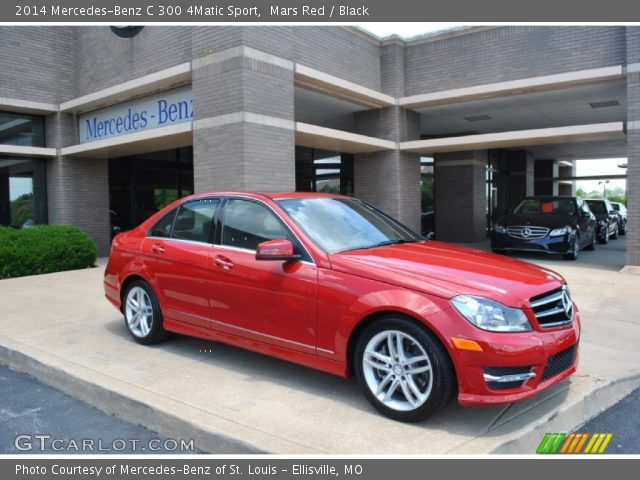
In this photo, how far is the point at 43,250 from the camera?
11.5 m

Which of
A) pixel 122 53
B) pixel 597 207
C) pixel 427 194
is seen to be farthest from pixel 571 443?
pixel 597 207

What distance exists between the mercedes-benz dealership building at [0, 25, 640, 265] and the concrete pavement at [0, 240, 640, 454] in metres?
5.10

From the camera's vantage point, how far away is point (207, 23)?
35.1 feet

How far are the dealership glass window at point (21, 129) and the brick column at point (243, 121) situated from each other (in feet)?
19.2

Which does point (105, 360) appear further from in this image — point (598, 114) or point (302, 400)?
point (598, 114)

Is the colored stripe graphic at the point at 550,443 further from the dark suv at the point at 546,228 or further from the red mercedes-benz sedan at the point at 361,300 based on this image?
the dark suv at the point at 546,228

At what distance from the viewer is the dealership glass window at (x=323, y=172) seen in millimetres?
17344

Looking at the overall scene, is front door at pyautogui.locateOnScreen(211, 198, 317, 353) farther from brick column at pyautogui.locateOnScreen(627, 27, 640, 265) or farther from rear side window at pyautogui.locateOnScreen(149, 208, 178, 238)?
brick column at pyautogui.locateOnScreen(627, 27, 640, 265)

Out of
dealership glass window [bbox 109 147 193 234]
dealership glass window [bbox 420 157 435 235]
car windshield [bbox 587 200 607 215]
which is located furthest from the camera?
car windshield [bbox 587 200 607 215]

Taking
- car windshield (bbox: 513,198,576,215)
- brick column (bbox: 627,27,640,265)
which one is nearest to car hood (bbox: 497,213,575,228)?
car windshield (bbox: 513,198,576,215)

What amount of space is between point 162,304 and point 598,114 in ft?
49.9

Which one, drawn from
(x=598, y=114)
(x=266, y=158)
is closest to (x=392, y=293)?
(x=266, y=158)

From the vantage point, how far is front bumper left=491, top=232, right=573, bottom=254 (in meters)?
12.9

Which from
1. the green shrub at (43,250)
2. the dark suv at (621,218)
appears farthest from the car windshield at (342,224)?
the dark suv at (621,218)
